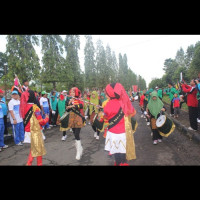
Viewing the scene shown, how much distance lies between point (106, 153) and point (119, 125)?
2.09m

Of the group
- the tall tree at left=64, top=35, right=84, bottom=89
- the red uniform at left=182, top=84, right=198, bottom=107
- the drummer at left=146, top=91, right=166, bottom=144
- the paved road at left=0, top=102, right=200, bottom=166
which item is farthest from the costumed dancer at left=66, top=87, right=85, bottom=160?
the tall tree at left=64, top=35, right=84, bottom=89

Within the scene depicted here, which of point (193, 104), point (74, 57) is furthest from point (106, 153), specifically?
point (74, 57)

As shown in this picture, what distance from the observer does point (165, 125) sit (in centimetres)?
543

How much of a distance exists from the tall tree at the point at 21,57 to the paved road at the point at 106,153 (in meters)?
7.80

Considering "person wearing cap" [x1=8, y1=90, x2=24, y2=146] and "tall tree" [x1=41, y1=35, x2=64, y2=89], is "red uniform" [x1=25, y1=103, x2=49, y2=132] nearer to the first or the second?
"person wearing cap" [x1=8, y1=90, x2=24, y2=146]

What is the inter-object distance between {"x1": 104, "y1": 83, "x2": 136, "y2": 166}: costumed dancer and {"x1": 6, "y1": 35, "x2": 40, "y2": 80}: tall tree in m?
11.3

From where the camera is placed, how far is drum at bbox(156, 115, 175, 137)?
5361 mm

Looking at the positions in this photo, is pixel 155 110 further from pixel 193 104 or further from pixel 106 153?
pixel 106 153

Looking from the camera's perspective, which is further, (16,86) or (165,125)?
(16,86)

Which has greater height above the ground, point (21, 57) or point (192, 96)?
point (21, 57)

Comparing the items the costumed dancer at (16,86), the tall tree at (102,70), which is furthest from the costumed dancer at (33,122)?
the tall tree at (102,70)

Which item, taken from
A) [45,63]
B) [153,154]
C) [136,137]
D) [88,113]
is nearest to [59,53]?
[45,63]

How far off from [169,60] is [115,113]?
8599 centimetres

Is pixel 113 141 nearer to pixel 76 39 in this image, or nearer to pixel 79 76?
pixel 79 76
